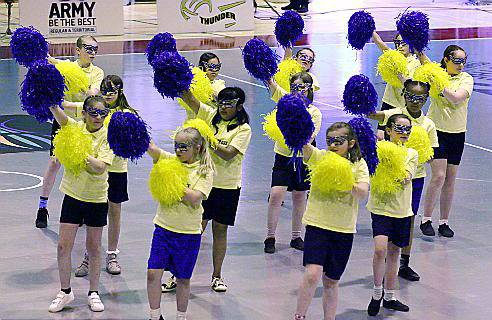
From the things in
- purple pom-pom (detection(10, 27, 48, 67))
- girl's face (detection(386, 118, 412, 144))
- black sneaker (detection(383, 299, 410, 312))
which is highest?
purple pom-pom (detection(10, 27, 48, 67))

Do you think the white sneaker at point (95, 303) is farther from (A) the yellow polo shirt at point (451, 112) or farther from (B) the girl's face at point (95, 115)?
(A) the yellow polo shirt at point (451, 112)

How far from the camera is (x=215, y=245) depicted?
25.0ft

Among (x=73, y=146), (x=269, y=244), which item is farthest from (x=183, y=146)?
(x=269, y=244)

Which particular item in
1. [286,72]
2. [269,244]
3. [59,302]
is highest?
[286,72]

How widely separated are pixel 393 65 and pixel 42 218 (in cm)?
368

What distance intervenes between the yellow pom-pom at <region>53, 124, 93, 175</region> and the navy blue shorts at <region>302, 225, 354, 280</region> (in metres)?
1.69

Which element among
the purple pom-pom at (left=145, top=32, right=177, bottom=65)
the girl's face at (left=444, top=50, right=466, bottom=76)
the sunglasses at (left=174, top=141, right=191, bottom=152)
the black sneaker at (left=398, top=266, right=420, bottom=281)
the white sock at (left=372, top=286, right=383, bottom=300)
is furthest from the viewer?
the girl's face at (left=444, top=50, right=466, bottom=76)

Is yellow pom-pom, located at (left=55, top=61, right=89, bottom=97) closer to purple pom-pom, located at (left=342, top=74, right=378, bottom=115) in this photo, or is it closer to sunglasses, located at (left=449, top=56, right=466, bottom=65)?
purple pom-pom, located at (left=342, top=74, right=378, bottom=115)

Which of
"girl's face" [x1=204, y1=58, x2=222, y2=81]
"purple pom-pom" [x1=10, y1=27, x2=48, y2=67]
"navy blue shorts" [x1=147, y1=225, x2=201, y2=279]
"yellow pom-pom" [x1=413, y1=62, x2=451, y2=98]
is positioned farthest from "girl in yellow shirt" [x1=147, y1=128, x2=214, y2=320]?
"yellow pom-pom" [x1=413, y1=62, x2=451, y2=98]

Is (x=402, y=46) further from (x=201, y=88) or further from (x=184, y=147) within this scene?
(x=184, y=147)

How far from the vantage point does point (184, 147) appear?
21.0 ft

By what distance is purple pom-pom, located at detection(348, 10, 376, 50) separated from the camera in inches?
371

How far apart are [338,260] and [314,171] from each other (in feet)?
2.12

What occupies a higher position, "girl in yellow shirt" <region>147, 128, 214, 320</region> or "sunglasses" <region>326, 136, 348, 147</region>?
"sunglasses" <region>326, 136, 348, 147</region>
